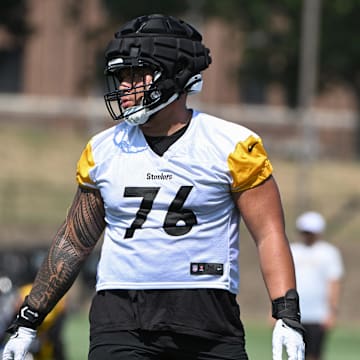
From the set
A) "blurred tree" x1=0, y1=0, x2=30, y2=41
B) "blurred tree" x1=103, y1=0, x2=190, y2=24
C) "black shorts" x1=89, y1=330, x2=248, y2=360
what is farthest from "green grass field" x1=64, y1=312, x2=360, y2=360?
"blurred tree" x1=0, y1=0, x2=30, y2=41

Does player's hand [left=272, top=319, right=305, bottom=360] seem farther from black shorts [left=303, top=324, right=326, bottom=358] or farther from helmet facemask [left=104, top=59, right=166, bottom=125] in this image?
black shorts [left=303, top=324, right=326, bottom=358]

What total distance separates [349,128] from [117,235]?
4094 cm

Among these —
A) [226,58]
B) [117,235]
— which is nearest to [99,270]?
[117,235]

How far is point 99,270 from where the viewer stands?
5.48m

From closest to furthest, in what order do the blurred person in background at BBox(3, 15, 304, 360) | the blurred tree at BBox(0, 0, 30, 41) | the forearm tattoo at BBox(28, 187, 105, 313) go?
1. the blurred person in background at BBox(3, 15, 304, 360)
2. the forearm tattoo at BBox(28, 187, 105, 313)
3. the blurred tree at BBox(0, 0, 30, 41)

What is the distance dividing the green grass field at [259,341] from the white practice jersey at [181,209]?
978 cm

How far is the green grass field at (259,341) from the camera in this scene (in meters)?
16.2

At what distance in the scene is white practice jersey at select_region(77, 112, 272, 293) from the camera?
5.34 m

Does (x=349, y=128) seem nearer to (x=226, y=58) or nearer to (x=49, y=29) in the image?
(x=226, y=58)

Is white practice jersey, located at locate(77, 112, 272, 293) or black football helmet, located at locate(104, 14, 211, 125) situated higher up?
black football helmet, located at locate(104, 14, 211, 125)

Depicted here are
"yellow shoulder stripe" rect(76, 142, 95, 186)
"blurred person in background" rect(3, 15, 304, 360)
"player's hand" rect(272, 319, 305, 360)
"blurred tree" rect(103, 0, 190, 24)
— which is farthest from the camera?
"blurred tree" rect(103, 0, 190, 24)

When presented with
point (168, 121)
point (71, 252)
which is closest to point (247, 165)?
point (168, 121)

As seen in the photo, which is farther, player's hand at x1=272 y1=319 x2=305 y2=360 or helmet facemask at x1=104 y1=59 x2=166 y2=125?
helmet facemask at x1=104 y1=59 x2=166 y2=125

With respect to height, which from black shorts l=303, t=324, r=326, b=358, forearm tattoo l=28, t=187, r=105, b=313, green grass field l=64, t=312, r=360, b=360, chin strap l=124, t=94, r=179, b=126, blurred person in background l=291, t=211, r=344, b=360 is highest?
green grass field l=64, t=312, r=360, b=360
